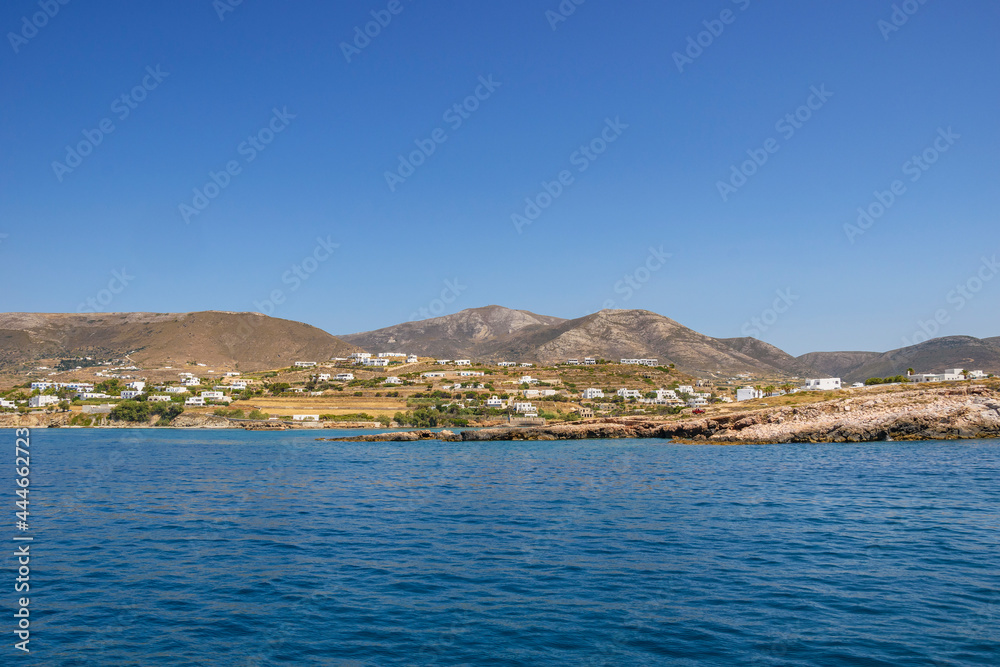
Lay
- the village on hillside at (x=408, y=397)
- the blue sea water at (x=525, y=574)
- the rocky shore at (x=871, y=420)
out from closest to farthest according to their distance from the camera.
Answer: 1. the blue sea water at (x=525, y=574)
2. the rocky shore at (x=871, y=420)
3. the village on hillside at (x=408, y=397)

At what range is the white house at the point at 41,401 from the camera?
13675cm

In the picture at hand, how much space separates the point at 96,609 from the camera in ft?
41.7

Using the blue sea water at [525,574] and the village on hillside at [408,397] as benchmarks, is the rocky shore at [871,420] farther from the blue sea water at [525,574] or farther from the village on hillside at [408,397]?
the village on hillside at [408,397]

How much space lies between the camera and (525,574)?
14797mm

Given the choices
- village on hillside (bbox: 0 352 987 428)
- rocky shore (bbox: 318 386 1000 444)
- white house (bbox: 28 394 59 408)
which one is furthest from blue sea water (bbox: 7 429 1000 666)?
white house (bbox: 28 394 59 408)

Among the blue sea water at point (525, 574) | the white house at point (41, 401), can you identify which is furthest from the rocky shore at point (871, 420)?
the white house at point (41, 401)

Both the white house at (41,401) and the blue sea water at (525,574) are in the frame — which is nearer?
the blue sea water at (525,574)

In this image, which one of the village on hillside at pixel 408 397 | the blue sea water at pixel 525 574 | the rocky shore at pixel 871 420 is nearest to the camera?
the blue sea water at pixel 525 574

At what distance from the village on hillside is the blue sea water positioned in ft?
259

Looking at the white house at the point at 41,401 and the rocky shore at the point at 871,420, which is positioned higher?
the white house at the point at 41,401

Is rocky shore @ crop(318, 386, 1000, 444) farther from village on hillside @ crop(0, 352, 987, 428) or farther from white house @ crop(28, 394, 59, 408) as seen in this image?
white house @ crop(28, 394, 59, 408)

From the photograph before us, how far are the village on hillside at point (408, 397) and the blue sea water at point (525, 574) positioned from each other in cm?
7908

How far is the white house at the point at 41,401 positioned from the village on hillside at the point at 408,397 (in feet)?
0.83

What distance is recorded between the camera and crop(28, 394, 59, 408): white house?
449 feet
